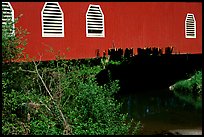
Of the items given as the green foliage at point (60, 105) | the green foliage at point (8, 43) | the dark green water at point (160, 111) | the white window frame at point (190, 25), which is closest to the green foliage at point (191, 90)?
the dark green water at point (160, 111)

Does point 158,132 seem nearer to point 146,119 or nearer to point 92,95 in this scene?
point 146,119

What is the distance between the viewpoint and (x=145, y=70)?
16.7 metres

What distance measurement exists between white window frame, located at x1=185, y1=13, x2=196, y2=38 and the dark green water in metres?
2.23

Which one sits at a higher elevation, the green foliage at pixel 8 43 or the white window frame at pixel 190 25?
the white window frame at pixel 190 25

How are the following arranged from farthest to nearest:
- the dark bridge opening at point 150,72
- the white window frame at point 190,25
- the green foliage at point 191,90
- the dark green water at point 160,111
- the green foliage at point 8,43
Result: 1. the dark bridge opening at point 150,72
2. the white window frame at point 190,25
3. the green foliage at point 191,90
4. the dark green water at point 160,111
5. the green foliage at point 8,43

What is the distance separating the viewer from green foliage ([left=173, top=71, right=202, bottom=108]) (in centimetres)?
1282

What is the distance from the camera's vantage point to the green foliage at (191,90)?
12.8m

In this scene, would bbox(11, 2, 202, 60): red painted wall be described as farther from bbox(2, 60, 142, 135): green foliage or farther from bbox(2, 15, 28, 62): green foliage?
bbox(2, 15, 28, 62): green foliage

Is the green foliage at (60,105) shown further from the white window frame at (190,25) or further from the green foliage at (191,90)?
the white window frame at (190,25)

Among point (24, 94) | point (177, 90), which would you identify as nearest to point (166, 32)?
point (177, 90)

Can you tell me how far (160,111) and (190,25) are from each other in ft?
13.5

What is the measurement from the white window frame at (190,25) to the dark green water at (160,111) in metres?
2.23

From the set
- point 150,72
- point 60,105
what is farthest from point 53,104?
point 150,72

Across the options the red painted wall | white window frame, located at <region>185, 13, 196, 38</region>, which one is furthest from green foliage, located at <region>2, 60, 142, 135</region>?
white window frame, located at <region>185, 13, 196, 38</region>
